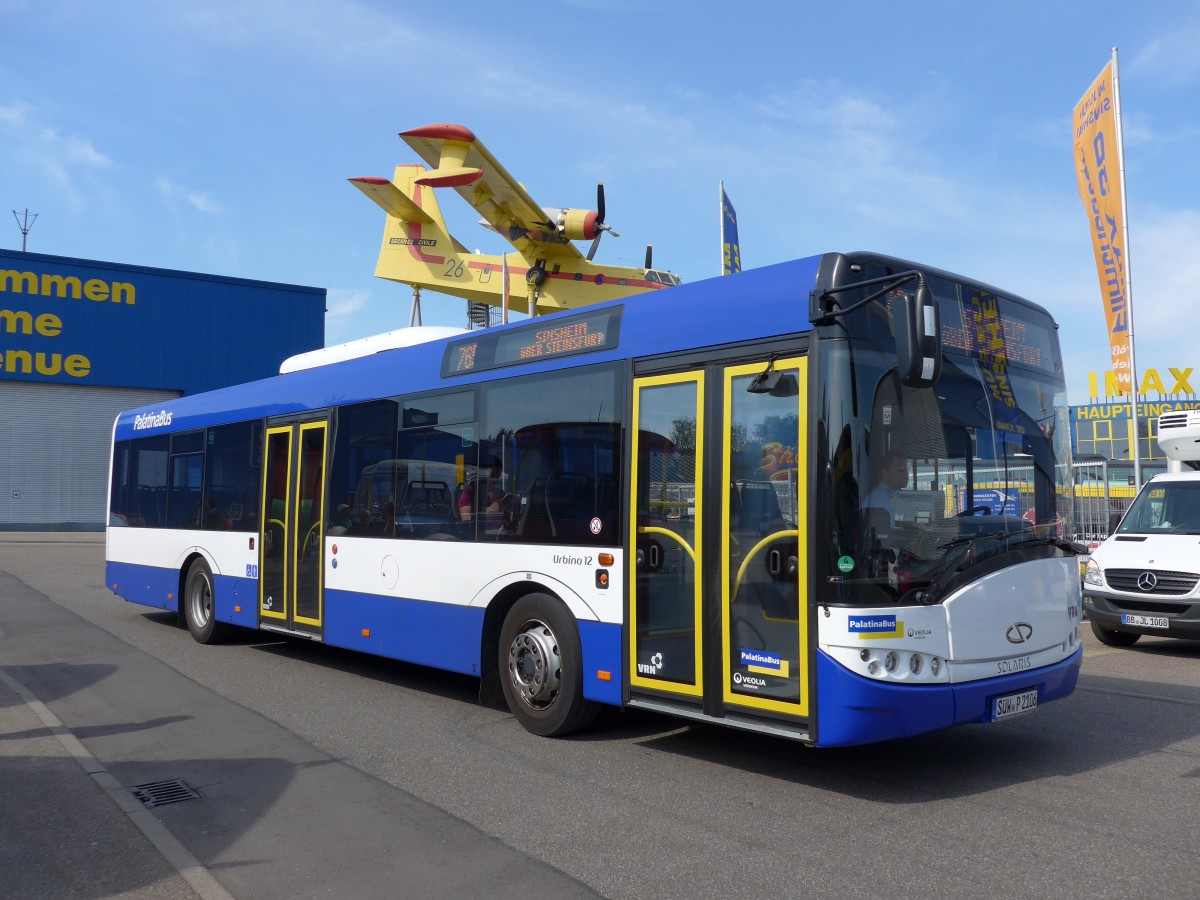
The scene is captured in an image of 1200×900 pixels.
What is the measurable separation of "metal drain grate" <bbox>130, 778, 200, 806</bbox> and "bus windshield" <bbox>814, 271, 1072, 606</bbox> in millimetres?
3862

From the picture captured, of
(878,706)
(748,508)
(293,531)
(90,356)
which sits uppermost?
(90,356)

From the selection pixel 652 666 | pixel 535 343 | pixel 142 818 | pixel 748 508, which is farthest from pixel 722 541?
pixel 142 818

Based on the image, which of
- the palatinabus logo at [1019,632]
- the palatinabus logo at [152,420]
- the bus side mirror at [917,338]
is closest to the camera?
the bus side mirror at [917,338]

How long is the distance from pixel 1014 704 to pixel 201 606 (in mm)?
9531

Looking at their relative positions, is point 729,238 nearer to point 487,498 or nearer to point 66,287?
point 487,498

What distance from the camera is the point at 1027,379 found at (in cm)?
654

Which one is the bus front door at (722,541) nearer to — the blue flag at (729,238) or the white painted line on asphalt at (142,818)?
the white painted line on asphalt at (142,818)

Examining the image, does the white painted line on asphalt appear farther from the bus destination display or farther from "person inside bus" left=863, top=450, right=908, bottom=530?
the bus destination display

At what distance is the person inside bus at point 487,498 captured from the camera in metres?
7.72

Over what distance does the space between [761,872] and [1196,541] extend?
9026mm

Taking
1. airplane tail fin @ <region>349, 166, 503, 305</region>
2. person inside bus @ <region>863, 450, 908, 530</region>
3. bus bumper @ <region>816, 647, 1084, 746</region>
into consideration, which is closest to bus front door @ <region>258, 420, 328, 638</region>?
airplane tail fin @ <region>349, 166, 503, 305</region>

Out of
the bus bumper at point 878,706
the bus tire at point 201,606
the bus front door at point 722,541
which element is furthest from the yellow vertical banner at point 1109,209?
the bus tire at point 201,606

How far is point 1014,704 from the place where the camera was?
5812mm

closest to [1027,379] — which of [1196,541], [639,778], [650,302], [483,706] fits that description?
[650,302]
